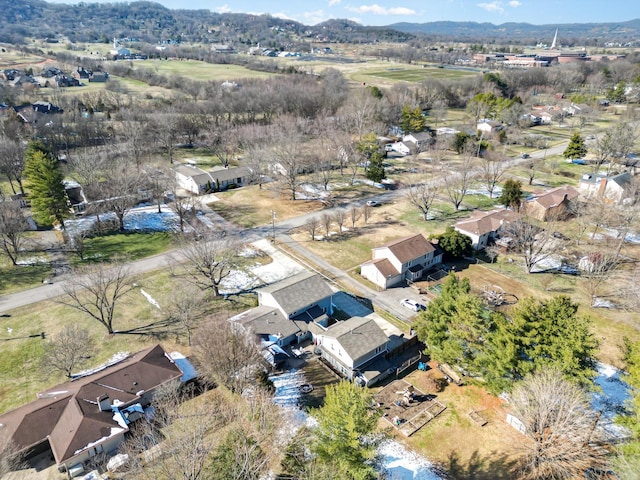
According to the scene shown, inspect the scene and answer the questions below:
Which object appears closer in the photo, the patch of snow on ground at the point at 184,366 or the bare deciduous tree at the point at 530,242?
the patch of snow on ground at the point at 184,366

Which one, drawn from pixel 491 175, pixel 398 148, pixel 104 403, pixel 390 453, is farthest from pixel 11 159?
pixel 491 175

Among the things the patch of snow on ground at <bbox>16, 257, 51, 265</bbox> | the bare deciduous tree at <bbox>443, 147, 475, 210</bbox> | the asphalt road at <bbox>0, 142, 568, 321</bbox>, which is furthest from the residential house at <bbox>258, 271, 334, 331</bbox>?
the bare deciduous tree at <bbox>443, 147, 475, 210</bbox>

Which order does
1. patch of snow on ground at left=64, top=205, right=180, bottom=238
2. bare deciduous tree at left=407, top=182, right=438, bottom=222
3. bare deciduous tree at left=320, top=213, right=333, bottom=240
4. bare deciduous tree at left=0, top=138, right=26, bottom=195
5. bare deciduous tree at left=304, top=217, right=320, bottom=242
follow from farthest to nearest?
bare deciduous tree at left=0, top=138, right=26, bottom=195
bare deciduous tree at left=407, top=182, right=438, bottom=222
patch of snow on ground at left=64, top=205, right=180, bottom=238
bare deciduous tree at left=304, top=217, right=320, bottom=242
bare deciduous tree at left=320, top=213, right=333, bottom=240

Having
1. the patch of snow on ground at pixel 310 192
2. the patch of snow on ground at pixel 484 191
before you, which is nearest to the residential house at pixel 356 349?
the patch of snow on ground at pixel 310 192

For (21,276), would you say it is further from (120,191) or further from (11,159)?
(11,159)

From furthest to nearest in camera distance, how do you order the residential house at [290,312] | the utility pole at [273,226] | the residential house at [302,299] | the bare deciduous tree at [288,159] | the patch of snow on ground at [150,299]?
the bare deciduous tree at [288,159] < the utility pole at [273,226] < the patch of snow on ground at [150,299] < the residential house at [302,299] < the residential house at [290,312]

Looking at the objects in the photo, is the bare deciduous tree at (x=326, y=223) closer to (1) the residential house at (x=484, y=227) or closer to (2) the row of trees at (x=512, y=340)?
(1) the residential house at (x=484, y=227)

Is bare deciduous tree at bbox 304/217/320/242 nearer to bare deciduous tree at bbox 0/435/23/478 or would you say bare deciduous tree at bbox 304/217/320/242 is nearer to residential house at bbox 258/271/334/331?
residential house at bbox 258/271/334/331
